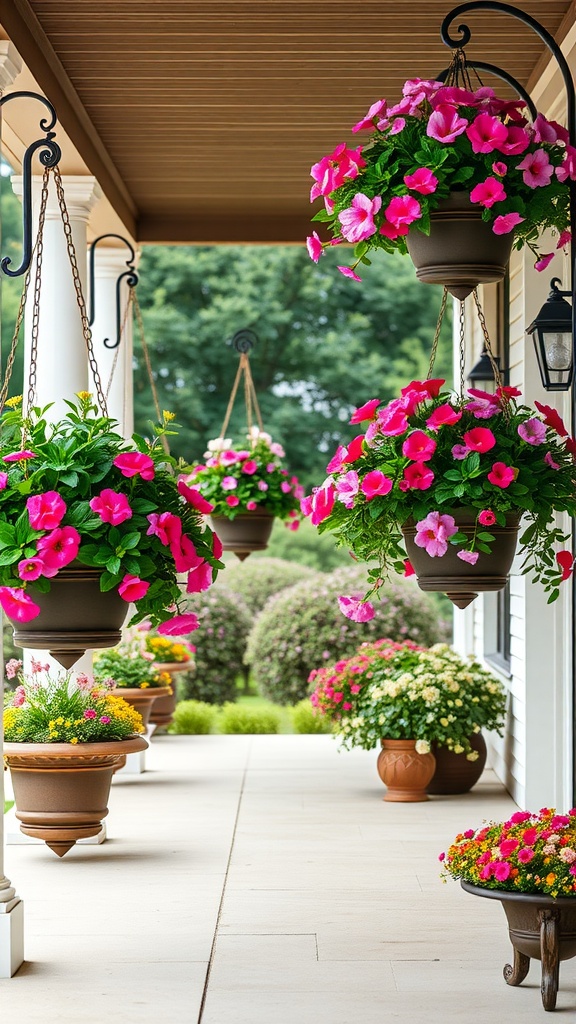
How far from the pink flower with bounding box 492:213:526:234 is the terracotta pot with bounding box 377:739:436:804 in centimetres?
388

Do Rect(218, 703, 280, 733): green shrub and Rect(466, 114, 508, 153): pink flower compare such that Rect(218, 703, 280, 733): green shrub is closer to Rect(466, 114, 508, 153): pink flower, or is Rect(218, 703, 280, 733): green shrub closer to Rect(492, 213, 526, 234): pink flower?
Rect(492, 213, 526, 234): pink flower

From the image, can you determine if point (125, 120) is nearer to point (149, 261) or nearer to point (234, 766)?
point (234, 766)

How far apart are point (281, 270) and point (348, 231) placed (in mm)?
14675

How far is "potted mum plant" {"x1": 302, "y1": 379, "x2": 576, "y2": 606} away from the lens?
10.7 ft

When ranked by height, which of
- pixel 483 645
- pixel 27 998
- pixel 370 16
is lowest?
pixel 27 998

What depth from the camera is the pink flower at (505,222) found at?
3252mm

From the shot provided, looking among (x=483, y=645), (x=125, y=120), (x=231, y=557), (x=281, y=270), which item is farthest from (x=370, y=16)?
(x=281, y=270)

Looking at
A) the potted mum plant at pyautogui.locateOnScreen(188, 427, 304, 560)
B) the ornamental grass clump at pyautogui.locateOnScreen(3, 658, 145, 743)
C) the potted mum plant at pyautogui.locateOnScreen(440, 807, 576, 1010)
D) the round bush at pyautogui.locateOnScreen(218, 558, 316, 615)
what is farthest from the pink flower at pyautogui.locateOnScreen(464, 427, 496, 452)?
the round bush at pyautogui.locateOnScreen(218, 558, 316, 615)

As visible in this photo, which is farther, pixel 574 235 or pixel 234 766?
pixel 234 766

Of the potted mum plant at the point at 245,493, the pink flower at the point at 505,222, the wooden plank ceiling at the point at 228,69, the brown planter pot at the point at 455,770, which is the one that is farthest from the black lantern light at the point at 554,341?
the potted mum plant at the point at 245,493

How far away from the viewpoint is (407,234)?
3385 mm

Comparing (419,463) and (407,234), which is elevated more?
(407,234)

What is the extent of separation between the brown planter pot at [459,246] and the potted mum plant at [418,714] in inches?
141

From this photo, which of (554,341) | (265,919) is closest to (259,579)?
(265,919)
